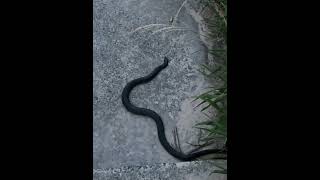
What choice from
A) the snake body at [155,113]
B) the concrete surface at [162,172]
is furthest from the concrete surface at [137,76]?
the concrete surface at [162,172]

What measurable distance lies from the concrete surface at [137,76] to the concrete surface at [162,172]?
7.2 inches

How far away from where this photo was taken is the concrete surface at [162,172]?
4.77 feet

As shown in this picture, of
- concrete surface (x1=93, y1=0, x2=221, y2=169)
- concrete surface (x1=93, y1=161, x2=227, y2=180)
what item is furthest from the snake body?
concrete surface (x1=93, y1=161, x2=227, y2=180)

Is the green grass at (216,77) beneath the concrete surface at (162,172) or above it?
above

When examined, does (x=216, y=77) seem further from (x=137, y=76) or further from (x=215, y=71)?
(x=137, y=76)

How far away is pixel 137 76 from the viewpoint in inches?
76.4

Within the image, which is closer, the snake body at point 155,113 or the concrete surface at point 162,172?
the concrete surface at point 162,172

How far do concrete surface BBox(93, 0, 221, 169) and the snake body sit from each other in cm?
2

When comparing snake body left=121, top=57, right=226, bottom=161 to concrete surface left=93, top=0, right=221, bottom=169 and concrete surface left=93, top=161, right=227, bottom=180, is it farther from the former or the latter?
concrete surface left=93, top=161, right=227, bottom=180

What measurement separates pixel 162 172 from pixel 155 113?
38 centimetres

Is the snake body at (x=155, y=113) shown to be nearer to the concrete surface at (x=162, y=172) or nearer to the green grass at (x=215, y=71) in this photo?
the green grass at (x=215, y=71)

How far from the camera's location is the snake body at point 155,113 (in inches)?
65.6

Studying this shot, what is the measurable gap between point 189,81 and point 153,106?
21cm

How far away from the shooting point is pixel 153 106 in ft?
6.15
